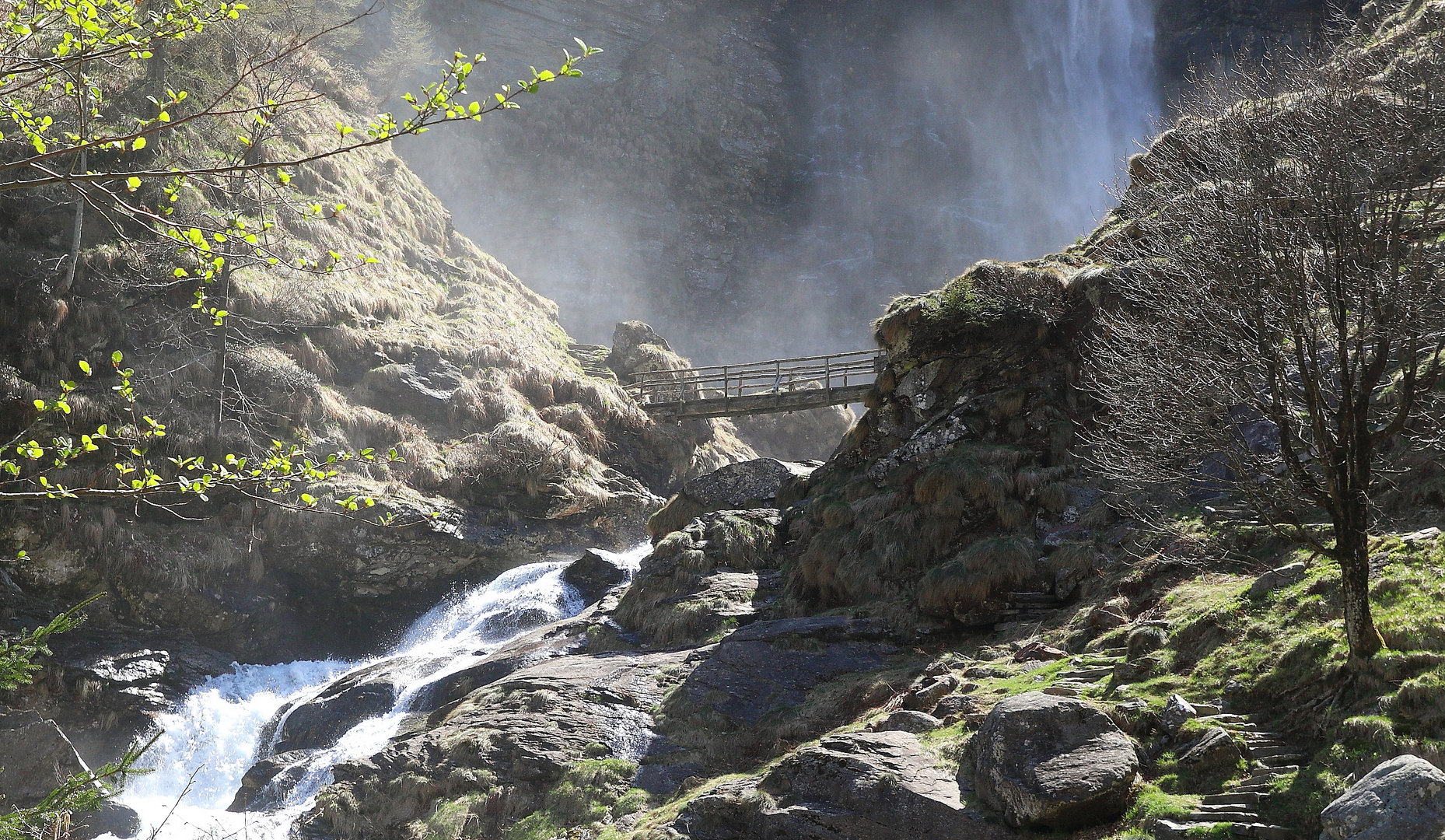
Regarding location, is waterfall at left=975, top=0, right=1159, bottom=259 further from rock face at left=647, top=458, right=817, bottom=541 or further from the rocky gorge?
rock face at left=647, top=458, right=817, bottom=541

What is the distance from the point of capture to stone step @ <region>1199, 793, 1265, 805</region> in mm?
6395

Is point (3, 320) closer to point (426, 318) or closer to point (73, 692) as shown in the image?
point (73, 692)

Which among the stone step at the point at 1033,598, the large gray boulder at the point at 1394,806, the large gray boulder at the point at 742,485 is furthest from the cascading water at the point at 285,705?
the large gray boulder at the point at 1394,806

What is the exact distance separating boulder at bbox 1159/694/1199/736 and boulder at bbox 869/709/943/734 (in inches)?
80.9

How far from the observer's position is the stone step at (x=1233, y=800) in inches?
252

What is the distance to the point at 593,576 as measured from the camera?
19.5m

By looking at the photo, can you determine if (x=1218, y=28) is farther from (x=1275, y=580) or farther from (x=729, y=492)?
(x=1275, y=580)

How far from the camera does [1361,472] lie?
7039mm

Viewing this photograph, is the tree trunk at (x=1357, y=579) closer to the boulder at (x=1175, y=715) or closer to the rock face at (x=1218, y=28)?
the boulder at (x=1175, y=715)

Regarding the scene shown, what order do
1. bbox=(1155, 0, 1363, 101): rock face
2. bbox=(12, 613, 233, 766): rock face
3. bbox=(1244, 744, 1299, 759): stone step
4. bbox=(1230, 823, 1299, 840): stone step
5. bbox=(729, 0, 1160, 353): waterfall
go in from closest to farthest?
bbox=(1230, 823, 1299, 840): stone step
bbox=(1244, 744, 1299, 759): stone step
bbox=(12, 613, 233, 766): rock face
bbox=(1155, 0, 1363, 101): rock face
bbox=(729, 0, 1160, 353): waterfall

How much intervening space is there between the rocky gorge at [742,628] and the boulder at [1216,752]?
3 cm

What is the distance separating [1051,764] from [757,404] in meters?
19.0

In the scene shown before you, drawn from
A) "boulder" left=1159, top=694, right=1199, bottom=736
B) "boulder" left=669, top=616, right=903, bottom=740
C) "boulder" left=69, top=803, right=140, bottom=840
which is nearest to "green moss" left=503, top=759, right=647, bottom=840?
"boulder" left=669, top=616, right=903, bottom=740

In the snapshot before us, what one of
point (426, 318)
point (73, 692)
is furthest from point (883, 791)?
point (426, 318)
